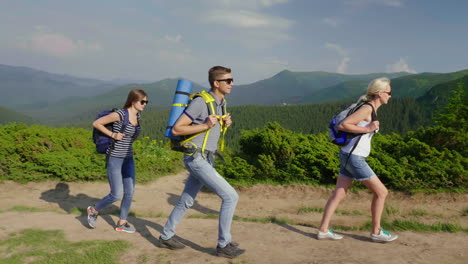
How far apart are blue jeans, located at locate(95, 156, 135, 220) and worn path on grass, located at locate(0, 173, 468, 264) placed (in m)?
0.41

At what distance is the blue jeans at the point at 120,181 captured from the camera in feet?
15.4

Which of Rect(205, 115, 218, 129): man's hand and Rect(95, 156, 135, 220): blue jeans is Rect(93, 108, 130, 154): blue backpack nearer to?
Rect(95, 156, 135, 220): blue jeans

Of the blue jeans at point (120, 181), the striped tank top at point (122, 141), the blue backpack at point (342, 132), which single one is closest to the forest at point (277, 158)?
the blue backpack at point (342, 132)

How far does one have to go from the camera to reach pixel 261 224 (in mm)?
5293

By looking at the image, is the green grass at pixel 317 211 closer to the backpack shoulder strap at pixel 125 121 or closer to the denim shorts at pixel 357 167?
the denim shorts at pixel 357 167

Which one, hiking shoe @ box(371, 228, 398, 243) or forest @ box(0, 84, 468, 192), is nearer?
hiking shoe @ box(371, 228, 398, 243)

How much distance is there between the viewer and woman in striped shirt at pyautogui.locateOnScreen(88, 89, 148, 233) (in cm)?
467

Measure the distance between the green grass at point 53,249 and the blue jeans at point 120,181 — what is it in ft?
2.09

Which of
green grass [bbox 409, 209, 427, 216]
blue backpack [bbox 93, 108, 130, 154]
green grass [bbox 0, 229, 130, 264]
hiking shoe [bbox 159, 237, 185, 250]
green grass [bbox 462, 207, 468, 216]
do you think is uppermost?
blue backpack [bbox 93, 108, 130, 154]

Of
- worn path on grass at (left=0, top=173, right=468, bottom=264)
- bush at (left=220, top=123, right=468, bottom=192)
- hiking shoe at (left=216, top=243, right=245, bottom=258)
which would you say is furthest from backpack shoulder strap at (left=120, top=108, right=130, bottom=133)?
bush at (left=220, top=123, right=468, bottom=192)

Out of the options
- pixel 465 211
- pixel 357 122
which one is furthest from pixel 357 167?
pixel 465 211

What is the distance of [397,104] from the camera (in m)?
101

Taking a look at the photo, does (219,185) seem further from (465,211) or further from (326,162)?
(465,211)

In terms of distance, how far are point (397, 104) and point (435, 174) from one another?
105 metres
